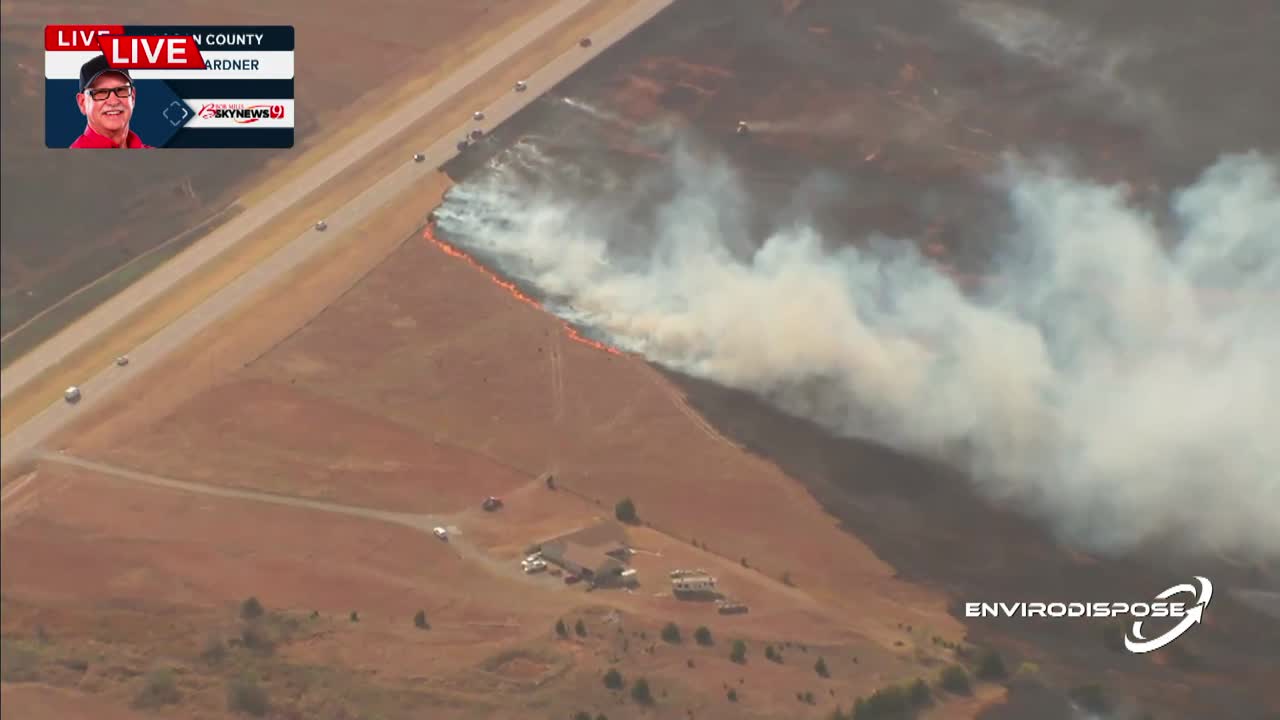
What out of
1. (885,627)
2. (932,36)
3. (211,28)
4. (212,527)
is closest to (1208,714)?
(885,627)

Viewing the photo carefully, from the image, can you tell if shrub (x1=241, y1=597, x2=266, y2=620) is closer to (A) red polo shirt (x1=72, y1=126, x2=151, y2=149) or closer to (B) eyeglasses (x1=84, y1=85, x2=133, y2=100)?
(B) eyeglasses (x1=84, y1=85, x2=133, y2=100)

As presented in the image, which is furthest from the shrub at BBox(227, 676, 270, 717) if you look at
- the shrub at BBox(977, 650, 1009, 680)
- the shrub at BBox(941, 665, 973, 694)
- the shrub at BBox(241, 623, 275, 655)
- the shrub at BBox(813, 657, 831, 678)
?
the shrub at BBox(977, 650, 1009, 680)

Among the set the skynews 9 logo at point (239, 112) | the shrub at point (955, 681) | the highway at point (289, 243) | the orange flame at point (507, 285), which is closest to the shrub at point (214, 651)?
the highway at point (289, 243)

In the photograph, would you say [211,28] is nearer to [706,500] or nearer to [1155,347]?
[706,500]

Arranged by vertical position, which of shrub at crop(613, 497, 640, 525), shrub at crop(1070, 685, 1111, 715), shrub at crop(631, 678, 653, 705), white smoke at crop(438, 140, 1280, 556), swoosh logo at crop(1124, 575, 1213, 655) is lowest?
shrub at crop(1070, 685, 1111, 715)

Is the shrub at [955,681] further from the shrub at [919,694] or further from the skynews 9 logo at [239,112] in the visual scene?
the skynews 9 logo at [239,112]
